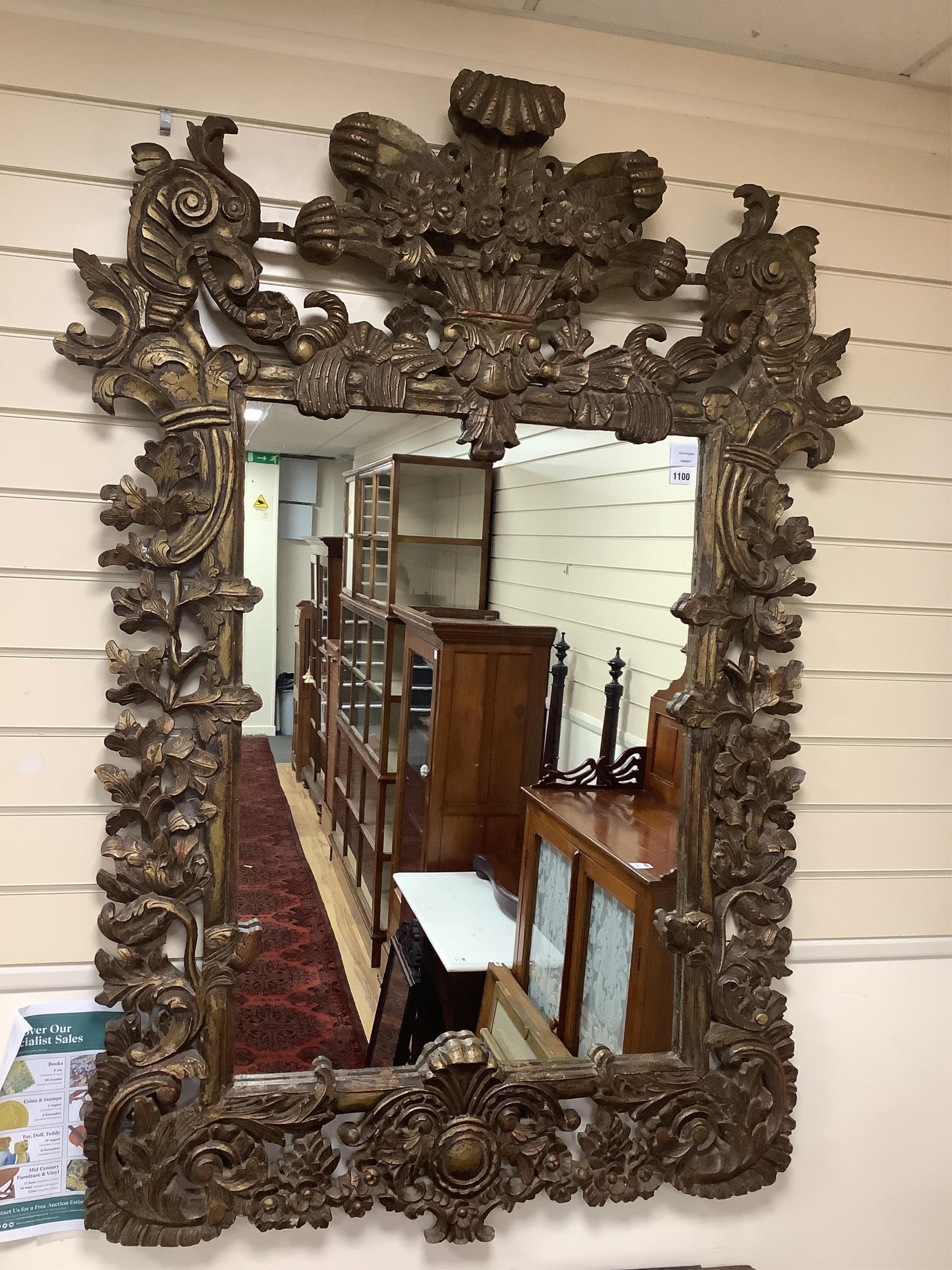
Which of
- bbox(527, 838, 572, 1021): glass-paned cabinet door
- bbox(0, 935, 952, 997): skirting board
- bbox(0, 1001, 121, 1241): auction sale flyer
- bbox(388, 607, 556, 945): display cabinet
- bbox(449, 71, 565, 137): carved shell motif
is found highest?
bbox(449, 71, 565, 137): carved shell motif

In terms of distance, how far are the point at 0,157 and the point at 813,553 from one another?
1.22 meters

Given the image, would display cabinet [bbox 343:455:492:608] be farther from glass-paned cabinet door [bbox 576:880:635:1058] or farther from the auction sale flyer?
the auction sale flyer

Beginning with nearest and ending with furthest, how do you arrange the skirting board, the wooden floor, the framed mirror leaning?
1. the framed mirror leaning
2. the wooden floor
3. the skirting board

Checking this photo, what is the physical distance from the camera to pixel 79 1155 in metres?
1.22

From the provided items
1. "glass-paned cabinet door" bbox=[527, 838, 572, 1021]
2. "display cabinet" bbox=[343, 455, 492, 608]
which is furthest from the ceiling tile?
"glass-paned cabinet door" bbox=[527, 838, 572, 1021]

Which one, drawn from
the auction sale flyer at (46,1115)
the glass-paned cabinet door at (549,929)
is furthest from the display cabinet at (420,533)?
the auction sale flyer at (46,1115)

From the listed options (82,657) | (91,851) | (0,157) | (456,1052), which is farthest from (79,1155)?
(0,157)

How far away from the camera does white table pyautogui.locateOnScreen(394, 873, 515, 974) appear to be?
1.28m

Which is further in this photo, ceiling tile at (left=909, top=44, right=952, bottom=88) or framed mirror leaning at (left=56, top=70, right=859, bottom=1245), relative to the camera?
ceiling tile at (left=909, top=44, right=952, bottom=88)

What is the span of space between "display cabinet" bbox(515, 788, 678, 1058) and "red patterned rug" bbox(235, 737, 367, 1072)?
260 mm

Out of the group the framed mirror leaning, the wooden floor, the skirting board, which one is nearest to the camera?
the framed mirror leaning

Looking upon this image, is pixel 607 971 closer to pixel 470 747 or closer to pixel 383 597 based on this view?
pixel 470 747

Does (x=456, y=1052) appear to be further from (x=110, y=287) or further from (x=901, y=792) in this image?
(x=110, y=287)

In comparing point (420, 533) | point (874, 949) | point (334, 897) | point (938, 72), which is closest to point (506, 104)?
point (420, 533)
